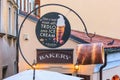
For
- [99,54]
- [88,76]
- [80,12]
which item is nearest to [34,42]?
[88,76]

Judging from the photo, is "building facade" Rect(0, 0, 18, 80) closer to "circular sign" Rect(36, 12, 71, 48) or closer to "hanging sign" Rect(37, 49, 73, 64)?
"hanging sign" Rect(37, 49, 73, 64)

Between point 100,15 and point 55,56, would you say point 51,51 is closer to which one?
point 55,56

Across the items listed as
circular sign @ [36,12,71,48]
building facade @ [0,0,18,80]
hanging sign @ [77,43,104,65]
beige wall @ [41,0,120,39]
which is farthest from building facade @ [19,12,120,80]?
beige wall @ [41,0,120,39]

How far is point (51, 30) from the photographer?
12.5m

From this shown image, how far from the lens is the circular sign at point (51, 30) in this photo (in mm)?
12453

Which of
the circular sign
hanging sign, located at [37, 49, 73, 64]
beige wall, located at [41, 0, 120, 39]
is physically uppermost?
beige wall, located at [41, 0, 120, 39]

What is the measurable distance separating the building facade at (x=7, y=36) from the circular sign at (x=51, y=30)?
5.88ft

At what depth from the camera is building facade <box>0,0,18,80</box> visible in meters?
14.6

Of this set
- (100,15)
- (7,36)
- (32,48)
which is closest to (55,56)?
(32,48)

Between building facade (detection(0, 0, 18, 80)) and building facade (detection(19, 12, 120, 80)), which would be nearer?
building facade (detection(19, 12, 120, 80))

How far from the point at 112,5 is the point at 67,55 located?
7.58 metres

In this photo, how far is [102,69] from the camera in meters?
14.3

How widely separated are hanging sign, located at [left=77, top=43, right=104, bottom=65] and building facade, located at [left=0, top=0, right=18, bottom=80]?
2.94 m

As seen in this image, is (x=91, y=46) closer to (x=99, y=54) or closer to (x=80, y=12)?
(x=99, y=54)
